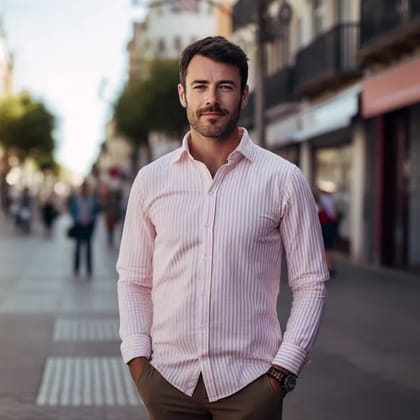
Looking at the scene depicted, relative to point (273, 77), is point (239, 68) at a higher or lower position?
lower

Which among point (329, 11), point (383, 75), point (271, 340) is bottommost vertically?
point (271, 340)

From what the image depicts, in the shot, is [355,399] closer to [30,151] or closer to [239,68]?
[239,68]

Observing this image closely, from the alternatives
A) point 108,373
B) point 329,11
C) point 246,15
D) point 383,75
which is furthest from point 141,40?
point 108,373

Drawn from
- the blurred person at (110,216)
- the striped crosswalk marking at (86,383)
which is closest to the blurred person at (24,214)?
the blurred person at (110,216)

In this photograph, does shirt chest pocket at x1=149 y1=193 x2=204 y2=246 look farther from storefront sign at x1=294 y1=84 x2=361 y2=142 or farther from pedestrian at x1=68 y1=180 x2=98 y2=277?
storefront sign at x1=294 y1=84 x2=361 y2=142

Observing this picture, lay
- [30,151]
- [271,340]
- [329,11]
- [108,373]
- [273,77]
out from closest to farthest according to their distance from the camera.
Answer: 1. [271,340]
2. [108,373]
3. [329,11]
4. [273,77]
5. [30,151]

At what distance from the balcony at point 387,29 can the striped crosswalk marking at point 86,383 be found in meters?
11.2

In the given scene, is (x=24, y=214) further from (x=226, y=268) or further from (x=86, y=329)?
(x=226, y=268)

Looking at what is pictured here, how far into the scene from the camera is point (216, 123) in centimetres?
336

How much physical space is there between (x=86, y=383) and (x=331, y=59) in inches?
738

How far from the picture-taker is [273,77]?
35281mm

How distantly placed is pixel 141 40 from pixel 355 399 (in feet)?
304

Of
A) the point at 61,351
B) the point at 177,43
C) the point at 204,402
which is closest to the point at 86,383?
the point at 61,351

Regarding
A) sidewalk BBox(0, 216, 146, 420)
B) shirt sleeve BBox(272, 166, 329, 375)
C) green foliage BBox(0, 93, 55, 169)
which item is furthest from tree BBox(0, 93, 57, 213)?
shirt sleeve BBox(272, 166, 329, 375)
